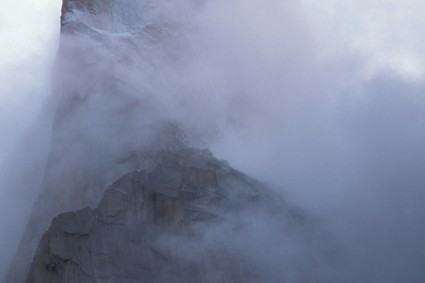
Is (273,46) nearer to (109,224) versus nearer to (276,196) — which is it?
(276,196)

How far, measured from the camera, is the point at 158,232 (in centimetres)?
3834

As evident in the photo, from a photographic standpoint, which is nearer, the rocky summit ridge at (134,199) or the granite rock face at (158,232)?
the granite rock face at (158,232)

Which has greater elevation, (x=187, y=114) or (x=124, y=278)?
(x=187, y=114)

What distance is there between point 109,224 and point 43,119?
12486 millimetres

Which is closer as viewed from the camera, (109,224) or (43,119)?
(109,224)

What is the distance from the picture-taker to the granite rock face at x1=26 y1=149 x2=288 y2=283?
122 feet

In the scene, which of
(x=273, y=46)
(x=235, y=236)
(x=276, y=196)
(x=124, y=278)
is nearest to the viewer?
(x=124, y=278)

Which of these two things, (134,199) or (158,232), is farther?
(134,199)

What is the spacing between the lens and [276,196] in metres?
42.8

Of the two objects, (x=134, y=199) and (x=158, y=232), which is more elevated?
(x=134, y=199)

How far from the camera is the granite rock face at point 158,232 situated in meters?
37.1

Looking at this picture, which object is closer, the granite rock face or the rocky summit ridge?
the granite rock face

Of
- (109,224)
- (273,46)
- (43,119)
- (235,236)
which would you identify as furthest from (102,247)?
(273,46)

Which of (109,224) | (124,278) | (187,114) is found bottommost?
(124,278)
